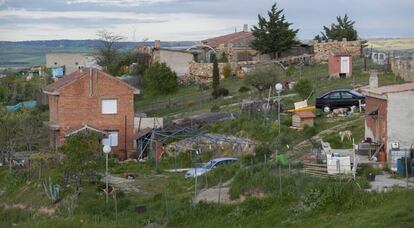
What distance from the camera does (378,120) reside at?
29625 mm

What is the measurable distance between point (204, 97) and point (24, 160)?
60.1 ft

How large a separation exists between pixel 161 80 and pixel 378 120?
33152 millimetres

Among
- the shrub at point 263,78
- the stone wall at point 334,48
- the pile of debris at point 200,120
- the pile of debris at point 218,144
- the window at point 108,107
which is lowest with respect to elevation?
the pile of debris at point 218,144

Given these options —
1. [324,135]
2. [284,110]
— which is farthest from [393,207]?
[284,110]

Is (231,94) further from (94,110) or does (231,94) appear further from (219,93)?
(94,110)

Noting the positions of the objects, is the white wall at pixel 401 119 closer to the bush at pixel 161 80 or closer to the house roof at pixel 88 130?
the house roof at pixel 88 130

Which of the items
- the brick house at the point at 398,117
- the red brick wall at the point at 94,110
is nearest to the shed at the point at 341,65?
the red brick wall at the point at 94,110

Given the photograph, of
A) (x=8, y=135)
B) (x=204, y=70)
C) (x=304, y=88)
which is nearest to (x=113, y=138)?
(x=8, y=135)

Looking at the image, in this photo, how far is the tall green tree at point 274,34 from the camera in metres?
66.1

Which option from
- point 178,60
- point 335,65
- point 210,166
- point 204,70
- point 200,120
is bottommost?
point 210,166

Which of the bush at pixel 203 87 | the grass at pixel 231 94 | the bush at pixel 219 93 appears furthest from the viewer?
the bush at pixel 203 87

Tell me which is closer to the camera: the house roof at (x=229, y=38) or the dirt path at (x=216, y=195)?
the dirt path at (x=216, y=195)

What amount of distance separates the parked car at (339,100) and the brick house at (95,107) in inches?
405

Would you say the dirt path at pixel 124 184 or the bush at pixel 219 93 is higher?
the bush at pixel 219 93
